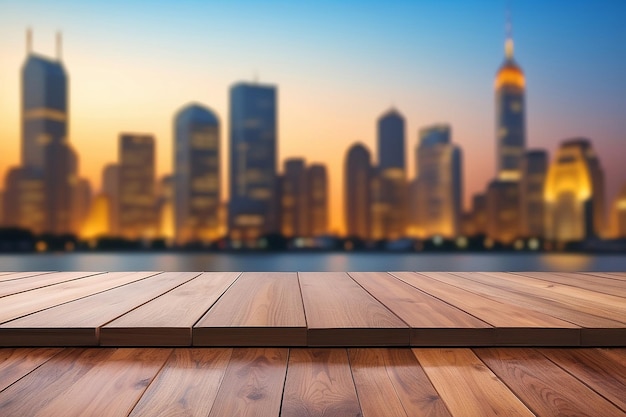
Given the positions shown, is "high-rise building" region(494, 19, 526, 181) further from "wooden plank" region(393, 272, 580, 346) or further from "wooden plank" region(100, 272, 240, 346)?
"wooden plank" region(100, 272, 240, 346)

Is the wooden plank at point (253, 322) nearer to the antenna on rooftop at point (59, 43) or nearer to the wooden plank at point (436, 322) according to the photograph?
the wooden plank at point (436, 322)

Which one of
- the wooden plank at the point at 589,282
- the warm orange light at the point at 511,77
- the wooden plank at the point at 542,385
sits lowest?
the wooden plank at the point at 542,385

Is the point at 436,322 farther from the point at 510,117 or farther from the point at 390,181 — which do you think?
the point at 510,117

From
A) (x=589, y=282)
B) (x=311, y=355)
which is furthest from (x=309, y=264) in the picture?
(x=311, y=355)

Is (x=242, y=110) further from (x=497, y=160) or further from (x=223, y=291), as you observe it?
(x=223, y=291)

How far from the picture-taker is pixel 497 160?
451 feet

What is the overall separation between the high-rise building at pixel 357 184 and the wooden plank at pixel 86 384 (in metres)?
124

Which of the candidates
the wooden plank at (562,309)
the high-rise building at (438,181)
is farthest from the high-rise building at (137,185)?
the wooden plank at (562,309)

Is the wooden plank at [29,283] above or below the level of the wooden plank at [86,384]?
above

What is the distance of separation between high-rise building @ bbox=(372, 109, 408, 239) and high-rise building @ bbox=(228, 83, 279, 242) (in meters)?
26.0

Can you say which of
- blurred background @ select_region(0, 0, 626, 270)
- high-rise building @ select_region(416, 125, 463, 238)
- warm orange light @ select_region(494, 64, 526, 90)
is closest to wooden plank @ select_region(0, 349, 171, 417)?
blurred background @ select_region(0, 0, 626, 270)

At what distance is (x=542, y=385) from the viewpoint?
4.84 feet

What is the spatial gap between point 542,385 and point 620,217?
124 m

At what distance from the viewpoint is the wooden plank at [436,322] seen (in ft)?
5.75
